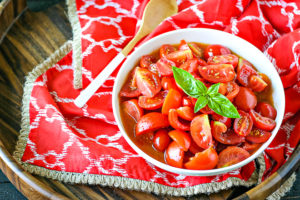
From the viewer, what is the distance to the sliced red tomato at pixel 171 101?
1631 millimetres

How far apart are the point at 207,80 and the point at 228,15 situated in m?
0.62

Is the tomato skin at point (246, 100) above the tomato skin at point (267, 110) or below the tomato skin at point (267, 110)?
above

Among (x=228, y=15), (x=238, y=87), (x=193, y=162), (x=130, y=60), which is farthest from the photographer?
(x=228, y=15)

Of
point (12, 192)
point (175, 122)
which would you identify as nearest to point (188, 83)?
point (175, 122)

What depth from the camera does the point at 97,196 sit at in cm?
172

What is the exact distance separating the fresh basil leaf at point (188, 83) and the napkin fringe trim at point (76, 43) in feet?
2.21

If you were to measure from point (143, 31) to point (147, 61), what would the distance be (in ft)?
1.01

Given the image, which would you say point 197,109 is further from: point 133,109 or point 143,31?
point 143,31

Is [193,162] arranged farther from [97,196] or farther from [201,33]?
[201,33]

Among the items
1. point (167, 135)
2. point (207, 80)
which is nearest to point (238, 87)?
point (207, 80)

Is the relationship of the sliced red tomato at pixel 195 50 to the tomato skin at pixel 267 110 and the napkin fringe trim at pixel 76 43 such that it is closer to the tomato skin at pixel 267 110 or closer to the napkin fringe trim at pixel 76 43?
the tomato skin at pixel 267 110

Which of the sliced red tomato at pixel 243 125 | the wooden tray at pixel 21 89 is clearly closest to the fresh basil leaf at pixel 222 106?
the sliced red tomato at pixel 243 125

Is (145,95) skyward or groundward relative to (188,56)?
groundward

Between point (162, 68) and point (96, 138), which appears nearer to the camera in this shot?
point (162, 68)
